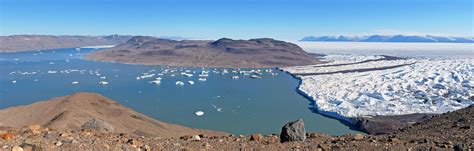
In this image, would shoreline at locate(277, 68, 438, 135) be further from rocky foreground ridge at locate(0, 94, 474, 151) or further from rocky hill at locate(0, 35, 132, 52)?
rocky hill at locate(0, 35, 132, 52)

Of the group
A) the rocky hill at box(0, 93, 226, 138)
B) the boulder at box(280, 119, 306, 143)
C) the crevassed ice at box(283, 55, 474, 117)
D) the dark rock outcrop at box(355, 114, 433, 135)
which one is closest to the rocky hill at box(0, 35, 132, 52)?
the crevassed ice at box(283, 55, 474, 117)

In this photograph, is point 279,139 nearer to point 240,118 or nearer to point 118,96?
point 240,118

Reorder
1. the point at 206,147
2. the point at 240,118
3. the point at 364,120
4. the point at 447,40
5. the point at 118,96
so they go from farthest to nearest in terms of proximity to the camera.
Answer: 1. the point at 447,40
2. the point at 118,96
3. the point at 240,118
4. the point at 364,120
5. the point at 206,147

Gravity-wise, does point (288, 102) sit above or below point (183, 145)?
below

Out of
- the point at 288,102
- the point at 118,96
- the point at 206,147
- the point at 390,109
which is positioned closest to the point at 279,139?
the point at 206,147

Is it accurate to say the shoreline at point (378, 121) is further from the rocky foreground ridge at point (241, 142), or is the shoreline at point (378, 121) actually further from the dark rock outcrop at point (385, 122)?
the rocky foreground ridge at point (241, 142)

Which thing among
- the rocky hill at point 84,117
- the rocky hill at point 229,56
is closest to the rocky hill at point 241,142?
the rocky hill at point 84,117

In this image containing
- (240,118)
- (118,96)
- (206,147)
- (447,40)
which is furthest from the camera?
(447,40)
